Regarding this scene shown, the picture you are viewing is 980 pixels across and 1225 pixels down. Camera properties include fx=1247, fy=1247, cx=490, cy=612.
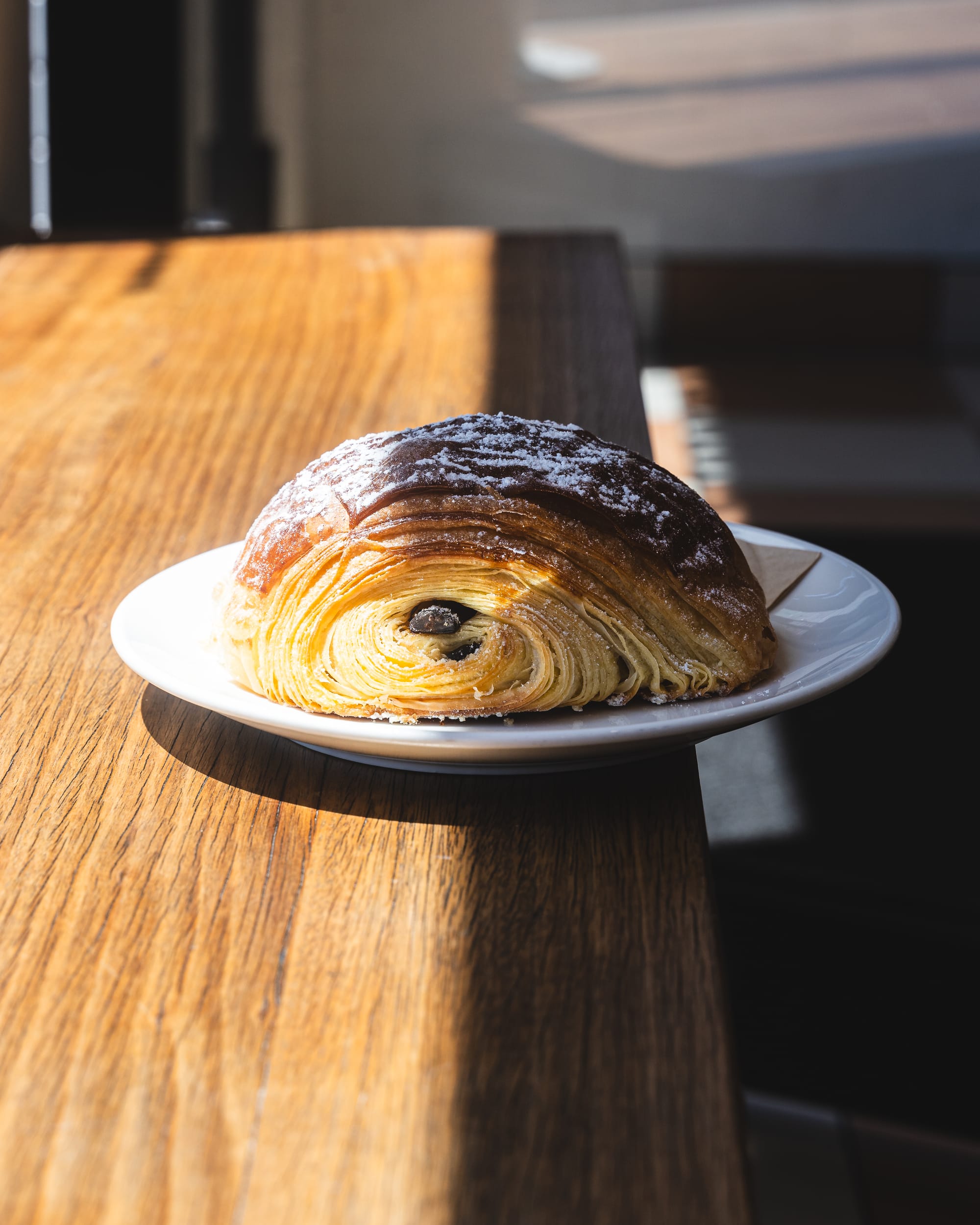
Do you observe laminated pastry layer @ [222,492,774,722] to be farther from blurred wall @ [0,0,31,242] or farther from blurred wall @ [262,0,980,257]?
blurred wall @ [262,0,980,257]

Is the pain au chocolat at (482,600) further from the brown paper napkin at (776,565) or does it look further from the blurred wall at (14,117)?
the blurred wall at (14,117)

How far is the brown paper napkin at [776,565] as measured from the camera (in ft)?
2.04

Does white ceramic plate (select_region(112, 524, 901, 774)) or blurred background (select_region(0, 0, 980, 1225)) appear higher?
white ceramic plate (select_region(112, 524, 901, 774))

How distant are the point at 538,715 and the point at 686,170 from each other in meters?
2.83

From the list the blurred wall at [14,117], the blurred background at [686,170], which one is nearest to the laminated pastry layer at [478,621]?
the blurred background at [686,170]

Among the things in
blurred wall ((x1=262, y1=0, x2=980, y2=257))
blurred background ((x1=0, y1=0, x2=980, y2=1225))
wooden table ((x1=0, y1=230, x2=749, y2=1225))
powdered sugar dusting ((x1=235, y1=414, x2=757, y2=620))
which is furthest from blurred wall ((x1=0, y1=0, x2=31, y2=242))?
powdered sugar dusting ((x1=235, y1=414, x2=757, y2=620))

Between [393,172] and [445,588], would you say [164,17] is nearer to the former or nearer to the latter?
[393,172]

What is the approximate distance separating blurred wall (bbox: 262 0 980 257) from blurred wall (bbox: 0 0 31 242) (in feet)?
2.15

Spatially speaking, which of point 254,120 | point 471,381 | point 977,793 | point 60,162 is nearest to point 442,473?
point 471,381

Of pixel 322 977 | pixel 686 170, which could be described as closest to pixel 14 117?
pixel 686 170

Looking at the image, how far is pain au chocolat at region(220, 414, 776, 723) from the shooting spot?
1.69 ft

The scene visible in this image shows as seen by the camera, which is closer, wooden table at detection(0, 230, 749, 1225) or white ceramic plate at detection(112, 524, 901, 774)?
wooden table at detection(0, 230, 749, 1225)

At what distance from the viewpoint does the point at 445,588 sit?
53cm

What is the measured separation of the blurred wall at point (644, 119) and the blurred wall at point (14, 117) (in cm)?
66
